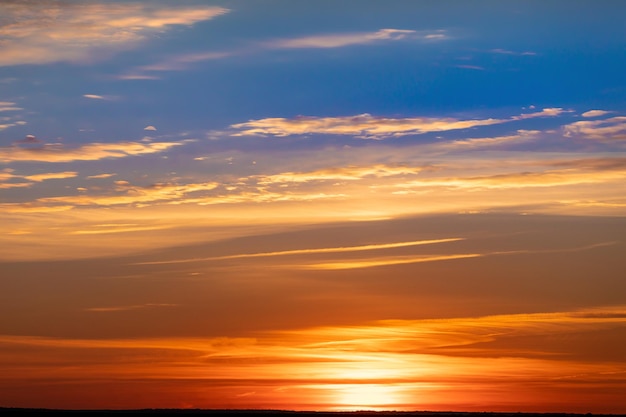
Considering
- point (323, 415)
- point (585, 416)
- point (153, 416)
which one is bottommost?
point (153, 416)

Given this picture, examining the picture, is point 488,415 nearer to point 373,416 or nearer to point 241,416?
point 373,416

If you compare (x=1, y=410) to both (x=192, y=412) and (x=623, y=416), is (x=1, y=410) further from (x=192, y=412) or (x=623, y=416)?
(x=623, y=416)

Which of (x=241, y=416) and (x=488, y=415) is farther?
(x=488, y=415)

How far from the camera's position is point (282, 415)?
113 metres

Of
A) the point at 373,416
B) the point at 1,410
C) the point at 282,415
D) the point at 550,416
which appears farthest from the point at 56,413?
the point at 550,416

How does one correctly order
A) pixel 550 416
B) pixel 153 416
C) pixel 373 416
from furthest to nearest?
pixel 550 416 → pixel 373 416 → pixel 153 416

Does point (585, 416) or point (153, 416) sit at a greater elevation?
point (585, 416)

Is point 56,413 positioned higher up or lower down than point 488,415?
lower down

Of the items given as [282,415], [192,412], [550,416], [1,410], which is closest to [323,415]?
[282,415]

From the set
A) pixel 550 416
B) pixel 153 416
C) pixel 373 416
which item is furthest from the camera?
pixel 550 416

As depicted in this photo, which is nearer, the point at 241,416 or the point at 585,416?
the point at 241,416

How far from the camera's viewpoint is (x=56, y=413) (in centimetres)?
11725

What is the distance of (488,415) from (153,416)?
112 ft

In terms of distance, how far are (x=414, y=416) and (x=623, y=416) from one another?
20.2 metres
